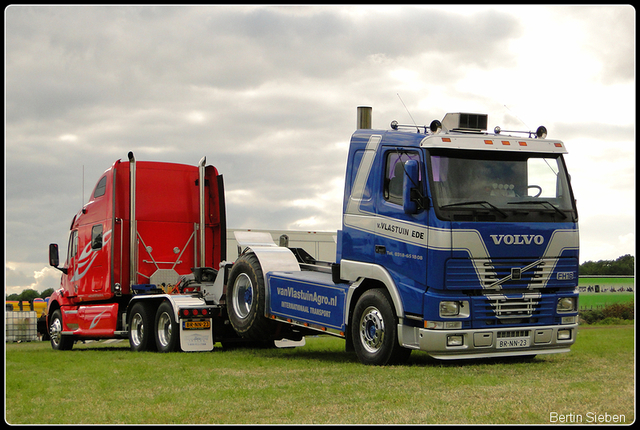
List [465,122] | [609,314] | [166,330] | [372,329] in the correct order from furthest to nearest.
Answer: [609,314] → [166,330] → [465,122] → [372,329]

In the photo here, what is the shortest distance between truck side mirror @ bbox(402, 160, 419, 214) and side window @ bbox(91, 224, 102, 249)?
902 cm

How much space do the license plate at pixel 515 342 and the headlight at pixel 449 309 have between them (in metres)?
0.84

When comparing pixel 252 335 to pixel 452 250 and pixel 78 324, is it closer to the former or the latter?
pixel 452 250

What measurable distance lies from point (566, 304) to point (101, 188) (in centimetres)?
1084

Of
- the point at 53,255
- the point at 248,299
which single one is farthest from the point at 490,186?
the point at 53,255

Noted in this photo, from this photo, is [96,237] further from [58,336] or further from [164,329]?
[58,336]

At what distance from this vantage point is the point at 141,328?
16156mm

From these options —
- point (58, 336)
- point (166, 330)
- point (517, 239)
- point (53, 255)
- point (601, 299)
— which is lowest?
point (601, 299)

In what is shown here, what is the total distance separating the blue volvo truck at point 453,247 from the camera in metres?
10.1

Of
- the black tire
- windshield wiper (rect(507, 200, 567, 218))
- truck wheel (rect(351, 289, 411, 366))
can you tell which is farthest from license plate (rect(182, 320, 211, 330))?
windshield wiper (rect(507, 200, 567, 218))

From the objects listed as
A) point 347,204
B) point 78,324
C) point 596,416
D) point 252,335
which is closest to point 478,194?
point 347,204

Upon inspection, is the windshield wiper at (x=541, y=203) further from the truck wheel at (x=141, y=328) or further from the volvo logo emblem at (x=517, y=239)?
the truck wheel at (x=141, y=328)

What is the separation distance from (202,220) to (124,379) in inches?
277

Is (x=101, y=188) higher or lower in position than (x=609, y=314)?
higher
